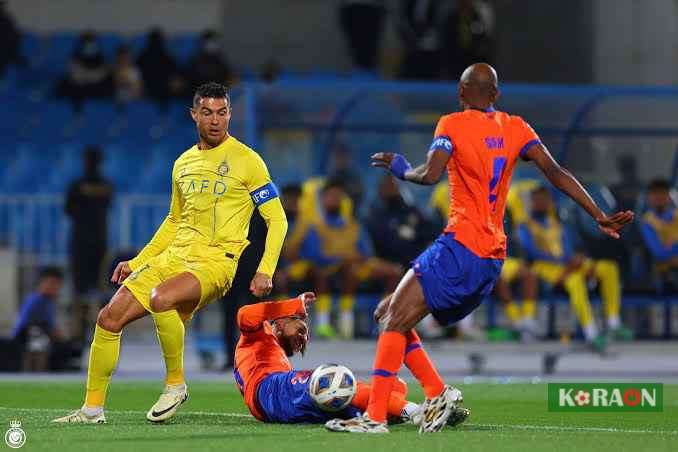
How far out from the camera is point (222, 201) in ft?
27.9

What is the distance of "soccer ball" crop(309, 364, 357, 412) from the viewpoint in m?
7.89

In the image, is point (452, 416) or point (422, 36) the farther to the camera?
Result: point (422, 36)

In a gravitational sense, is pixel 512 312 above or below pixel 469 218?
below

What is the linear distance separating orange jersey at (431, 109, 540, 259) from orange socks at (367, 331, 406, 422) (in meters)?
0.60

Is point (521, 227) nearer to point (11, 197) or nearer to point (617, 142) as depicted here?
point (617, 142)

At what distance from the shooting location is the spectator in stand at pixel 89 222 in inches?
723

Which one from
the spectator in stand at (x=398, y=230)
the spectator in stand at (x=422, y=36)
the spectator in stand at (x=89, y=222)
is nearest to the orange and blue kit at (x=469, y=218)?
the spectator in stand at (x=398, y=230)

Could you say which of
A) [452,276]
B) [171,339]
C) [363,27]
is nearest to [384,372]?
[452,276]

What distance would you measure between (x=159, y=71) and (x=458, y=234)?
15056mm

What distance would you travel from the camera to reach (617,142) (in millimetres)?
16719

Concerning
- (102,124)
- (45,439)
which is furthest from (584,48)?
(45,439)

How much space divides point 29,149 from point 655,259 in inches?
367

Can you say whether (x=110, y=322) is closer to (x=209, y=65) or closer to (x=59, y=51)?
(x=209, y=65)

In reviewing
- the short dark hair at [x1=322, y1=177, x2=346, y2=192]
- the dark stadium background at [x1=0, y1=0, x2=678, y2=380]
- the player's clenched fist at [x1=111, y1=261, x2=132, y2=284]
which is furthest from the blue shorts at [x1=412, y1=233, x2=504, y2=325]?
the short dark hair at [x1=322, y1=177, x2=346, y2=192]
